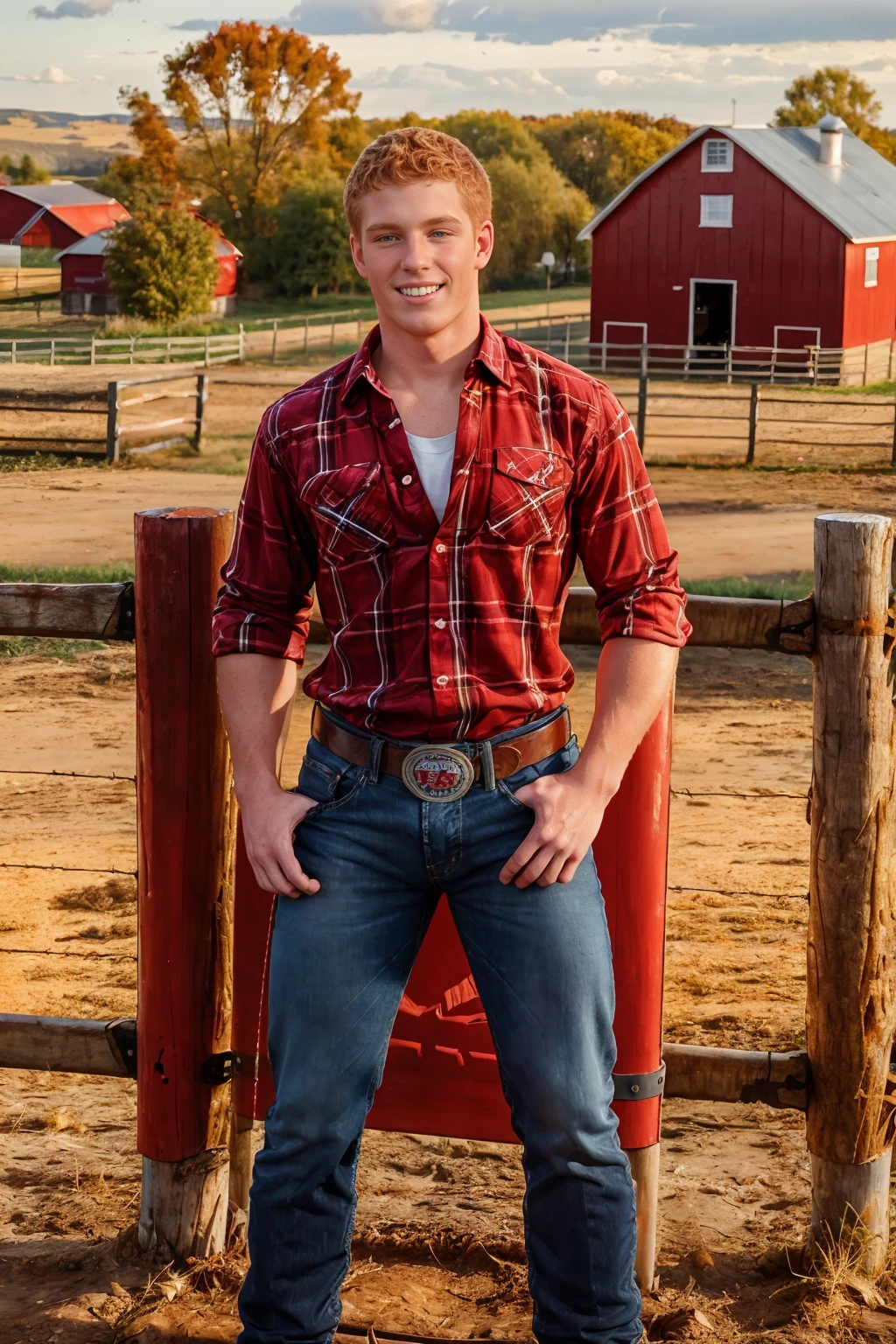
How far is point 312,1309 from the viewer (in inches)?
86.7

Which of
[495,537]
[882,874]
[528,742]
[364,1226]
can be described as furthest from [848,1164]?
[495,537]

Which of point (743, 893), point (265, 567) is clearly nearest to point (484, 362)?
point (265, 567)

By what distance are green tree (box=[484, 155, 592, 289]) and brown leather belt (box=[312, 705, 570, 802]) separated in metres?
52.7

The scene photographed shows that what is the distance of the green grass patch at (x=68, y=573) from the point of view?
1043cm

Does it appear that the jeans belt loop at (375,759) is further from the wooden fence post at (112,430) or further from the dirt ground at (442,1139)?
the wooden fence post at (112,430)

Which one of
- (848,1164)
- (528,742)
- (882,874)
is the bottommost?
(848,1164)

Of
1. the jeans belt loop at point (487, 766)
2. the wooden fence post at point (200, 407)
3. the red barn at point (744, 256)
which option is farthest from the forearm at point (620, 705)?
the red barn at point (744, 256)

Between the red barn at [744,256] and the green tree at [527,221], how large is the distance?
23.3 metres

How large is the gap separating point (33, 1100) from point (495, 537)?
2.16 metres

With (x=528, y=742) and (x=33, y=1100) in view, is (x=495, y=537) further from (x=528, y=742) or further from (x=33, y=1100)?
(x=33, y=1100)

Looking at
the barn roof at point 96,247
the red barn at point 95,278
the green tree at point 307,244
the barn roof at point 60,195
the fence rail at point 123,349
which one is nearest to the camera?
the fence rail at point 123,349

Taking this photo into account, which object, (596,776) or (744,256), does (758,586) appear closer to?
(596,776)

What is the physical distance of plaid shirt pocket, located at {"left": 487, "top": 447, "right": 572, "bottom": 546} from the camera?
2127 mm

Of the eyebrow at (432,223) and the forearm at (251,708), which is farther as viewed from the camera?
the forearm at (251,708)
